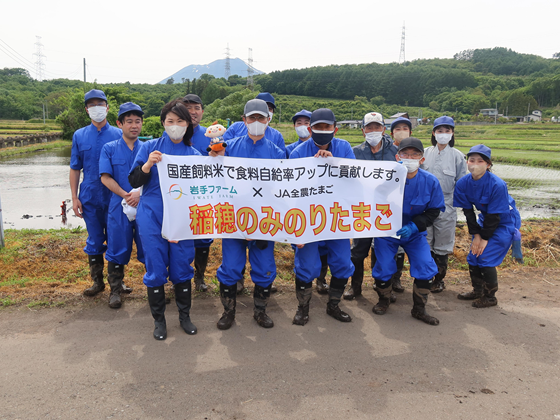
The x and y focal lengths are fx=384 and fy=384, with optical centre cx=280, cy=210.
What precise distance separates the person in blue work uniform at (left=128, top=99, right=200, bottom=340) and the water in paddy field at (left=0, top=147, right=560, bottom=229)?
668cm

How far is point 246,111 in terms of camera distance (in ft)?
13.8

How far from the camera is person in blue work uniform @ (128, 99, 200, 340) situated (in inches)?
155

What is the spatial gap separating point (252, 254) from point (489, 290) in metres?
3.13

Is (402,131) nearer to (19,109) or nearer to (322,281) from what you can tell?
(322,281)

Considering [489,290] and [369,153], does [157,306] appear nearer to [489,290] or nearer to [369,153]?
[369,153]

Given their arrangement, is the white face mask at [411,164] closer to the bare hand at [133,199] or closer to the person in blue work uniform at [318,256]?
the person in blue work uniform at [318,256]

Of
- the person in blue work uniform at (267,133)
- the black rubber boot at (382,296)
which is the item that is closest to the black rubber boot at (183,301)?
the black rubber boot at (382,296)

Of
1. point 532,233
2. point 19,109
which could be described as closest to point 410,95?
point 19,109

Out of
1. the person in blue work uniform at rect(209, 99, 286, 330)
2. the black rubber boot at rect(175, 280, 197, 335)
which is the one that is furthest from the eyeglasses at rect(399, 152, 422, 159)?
the black rubber boot at rect(175, 280, 197, 335)

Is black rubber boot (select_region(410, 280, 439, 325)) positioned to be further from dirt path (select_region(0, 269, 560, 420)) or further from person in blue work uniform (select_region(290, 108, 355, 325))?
person in blue work uniform (select_region(290, 108, 355, 325))

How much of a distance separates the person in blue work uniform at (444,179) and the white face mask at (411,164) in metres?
1.31

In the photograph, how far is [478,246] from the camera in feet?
16.5

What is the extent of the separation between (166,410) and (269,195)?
7.55 feet

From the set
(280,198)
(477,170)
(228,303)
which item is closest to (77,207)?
(228,303)
